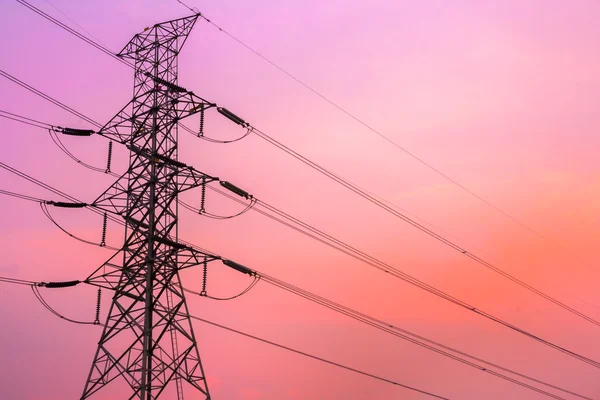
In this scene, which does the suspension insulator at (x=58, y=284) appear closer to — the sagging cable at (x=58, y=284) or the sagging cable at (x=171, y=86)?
the sagging cable at (x=58, y=284)

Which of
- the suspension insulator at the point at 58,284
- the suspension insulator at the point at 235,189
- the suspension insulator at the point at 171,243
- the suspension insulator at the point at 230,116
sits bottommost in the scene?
the suspension insulator at the point at 58,284

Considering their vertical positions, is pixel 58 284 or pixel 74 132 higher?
pixel 74 132

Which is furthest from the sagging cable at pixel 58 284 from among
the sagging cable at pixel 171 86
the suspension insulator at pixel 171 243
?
the sagging cable at pixel 171 86

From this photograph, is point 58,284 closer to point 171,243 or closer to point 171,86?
point 171,243

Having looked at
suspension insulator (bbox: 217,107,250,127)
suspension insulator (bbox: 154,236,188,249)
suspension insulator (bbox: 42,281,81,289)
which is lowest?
suspension insulator (bbox: 42,281,81,289)

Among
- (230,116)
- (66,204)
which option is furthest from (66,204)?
(230,116)

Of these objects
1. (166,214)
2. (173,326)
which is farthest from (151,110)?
(173,326)

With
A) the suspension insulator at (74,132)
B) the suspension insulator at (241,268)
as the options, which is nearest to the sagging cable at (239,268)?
the suspension insulator at (241,268)

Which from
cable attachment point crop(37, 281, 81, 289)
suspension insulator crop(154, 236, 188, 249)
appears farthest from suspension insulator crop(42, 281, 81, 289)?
suspension insulator crop(154, 236, 188, 249)

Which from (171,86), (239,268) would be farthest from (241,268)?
(171,86)

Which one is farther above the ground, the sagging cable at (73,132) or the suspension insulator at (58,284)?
the sagging cable at (73,132)

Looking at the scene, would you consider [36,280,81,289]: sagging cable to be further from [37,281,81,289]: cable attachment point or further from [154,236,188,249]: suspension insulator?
[154,236,188,249]: suspension insulator

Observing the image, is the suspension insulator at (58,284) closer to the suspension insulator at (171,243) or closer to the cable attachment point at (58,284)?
the cable attachment point at (58,284)

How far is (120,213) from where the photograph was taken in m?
34.5
